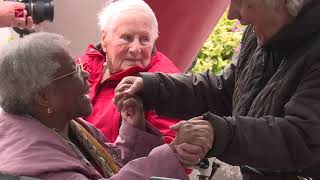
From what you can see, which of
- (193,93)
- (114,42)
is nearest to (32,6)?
(114,42)

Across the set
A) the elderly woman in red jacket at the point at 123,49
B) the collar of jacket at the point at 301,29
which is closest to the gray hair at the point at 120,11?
the elderly woman in red jacket at the point at 123,49

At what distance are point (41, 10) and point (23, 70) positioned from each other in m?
1.45

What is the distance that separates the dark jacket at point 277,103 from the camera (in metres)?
1.90

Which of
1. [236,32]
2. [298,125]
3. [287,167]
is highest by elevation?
[298,125]

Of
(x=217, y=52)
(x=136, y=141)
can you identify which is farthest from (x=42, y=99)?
(x=217, y=52)

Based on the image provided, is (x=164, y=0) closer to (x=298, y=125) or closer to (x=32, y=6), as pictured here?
(x=32, y=6)

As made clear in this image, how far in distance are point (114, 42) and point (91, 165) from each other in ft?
3.14

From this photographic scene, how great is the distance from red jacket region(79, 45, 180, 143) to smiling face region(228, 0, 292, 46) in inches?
31.7

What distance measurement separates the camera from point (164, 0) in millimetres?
3863

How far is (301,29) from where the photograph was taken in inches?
79.4

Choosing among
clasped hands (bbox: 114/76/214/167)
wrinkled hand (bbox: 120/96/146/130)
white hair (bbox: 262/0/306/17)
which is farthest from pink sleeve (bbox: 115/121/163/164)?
white hair (bbox: 262/0/306/17)

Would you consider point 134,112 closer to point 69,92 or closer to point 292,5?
point 69,92

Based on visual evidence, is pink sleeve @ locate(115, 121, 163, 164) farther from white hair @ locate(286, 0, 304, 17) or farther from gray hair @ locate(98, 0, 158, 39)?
white hair @ locate(286, 0, 304, 17)

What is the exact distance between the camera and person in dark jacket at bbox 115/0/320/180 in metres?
1.90
